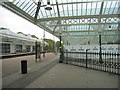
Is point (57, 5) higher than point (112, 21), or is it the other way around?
point (57, 5)

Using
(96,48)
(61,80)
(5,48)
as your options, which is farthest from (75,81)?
(5,48)

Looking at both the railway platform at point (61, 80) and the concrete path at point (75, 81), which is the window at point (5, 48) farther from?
the concrete path at point (75, 81)

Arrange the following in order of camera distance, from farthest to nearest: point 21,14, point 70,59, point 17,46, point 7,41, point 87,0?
1. point 17,46
2. point 7,41
3. point 87,0
4. point 21,14
5. point 70,59

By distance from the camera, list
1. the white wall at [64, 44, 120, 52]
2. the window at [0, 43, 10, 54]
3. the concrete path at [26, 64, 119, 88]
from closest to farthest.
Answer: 1. the concrete path at [26, 64, 119, 88]
2. the white wall at [64, 44, 120, 52]
3. the window at [0, 43, 10, 54]

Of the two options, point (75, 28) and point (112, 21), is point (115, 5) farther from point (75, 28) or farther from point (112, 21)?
point (75, 28)

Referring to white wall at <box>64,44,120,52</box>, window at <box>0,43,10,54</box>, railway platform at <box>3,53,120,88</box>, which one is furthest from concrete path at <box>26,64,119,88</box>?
window at <box>0,43,10,54</box>

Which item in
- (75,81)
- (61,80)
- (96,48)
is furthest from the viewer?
(96,48)

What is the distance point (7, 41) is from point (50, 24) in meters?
9.03

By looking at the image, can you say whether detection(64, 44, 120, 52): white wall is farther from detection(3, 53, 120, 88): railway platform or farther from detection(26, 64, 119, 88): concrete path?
detection(26, 64, 119, 88): concrete path

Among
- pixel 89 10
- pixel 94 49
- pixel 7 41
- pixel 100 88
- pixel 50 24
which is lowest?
pixel 100 88

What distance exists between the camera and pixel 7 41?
21109 millimetres

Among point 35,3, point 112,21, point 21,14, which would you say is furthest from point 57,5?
point 112,21

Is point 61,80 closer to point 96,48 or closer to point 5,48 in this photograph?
Answer: point 96,48

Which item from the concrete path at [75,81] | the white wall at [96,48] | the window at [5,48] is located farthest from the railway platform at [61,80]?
the window at [5,48]
